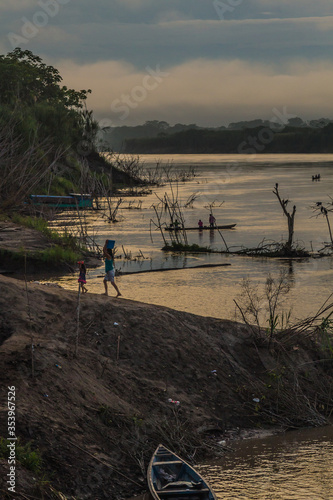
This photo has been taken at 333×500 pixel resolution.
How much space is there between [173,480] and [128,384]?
224 cm

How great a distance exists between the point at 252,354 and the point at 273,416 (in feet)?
5.05

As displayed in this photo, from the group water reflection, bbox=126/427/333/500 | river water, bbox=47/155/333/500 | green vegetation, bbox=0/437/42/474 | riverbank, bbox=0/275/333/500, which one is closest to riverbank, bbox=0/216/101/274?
river water, bbox=47/155/333/500

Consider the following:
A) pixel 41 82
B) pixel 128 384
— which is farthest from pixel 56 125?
pixel 128 384

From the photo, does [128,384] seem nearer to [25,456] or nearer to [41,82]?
[25,456]

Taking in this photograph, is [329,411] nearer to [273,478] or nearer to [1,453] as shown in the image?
[273,478]

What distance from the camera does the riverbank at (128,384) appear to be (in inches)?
323

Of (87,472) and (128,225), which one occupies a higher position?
(128,225)

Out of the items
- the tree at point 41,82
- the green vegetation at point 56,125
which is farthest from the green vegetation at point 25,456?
the tree at point 41,82

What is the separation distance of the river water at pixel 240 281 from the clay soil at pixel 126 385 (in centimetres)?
59

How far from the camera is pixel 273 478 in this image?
29.3 feet

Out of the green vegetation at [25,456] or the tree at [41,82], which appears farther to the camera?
the tree at [41,82]

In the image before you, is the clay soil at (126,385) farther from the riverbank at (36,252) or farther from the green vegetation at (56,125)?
the green vegetation at (56,125)

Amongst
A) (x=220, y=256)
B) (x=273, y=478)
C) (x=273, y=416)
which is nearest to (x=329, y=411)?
(x=273, y=416)

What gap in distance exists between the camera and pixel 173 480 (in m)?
8.16
